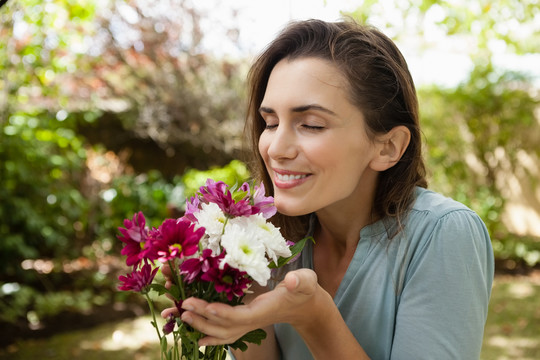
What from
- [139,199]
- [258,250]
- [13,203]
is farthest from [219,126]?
[258,250]

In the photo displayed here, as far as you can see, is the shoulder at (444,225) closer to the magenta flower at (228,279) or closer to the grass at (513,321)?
the magenta flower at (228,279)

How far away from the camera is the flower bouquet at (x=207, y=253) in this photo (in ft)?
4.01

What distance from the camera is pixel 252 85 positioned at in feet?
6.48

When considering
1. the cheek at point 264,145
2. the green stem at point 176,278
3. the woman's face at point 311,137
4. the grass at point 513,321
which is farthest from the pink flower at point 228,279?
the grass at point 513,321

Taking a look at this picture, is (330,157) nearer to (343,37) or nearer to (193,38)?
(343,37)

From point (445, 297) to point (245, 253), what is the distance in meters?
0.67

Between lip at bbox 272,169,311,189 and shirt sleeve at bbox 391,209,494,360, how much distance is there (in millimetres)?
407

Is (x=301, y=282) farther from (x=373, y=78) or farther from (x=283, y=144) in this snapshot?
(x=373, y=78)

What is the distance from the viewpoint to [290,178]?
5.42ft

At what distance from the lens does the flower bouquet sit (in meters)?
1.22

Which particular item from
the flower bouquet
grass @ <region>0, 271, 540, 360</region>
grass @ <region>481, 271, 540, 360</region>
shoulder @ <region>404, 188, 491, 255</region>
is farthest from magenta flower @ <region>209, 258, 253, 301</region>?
grass @ <region>481, 271, 540, 360</region>

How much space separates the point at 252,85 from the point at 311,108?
1.41 ft

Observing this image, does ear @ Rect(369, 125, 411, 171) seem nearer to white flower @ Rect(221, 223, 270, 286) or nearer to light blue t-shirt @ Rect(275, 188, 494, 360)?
light blue t-shirt @ Rect(275, 188, 494, 360)

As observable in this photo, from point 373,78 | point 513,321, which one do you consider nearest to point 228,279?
point 373,78
